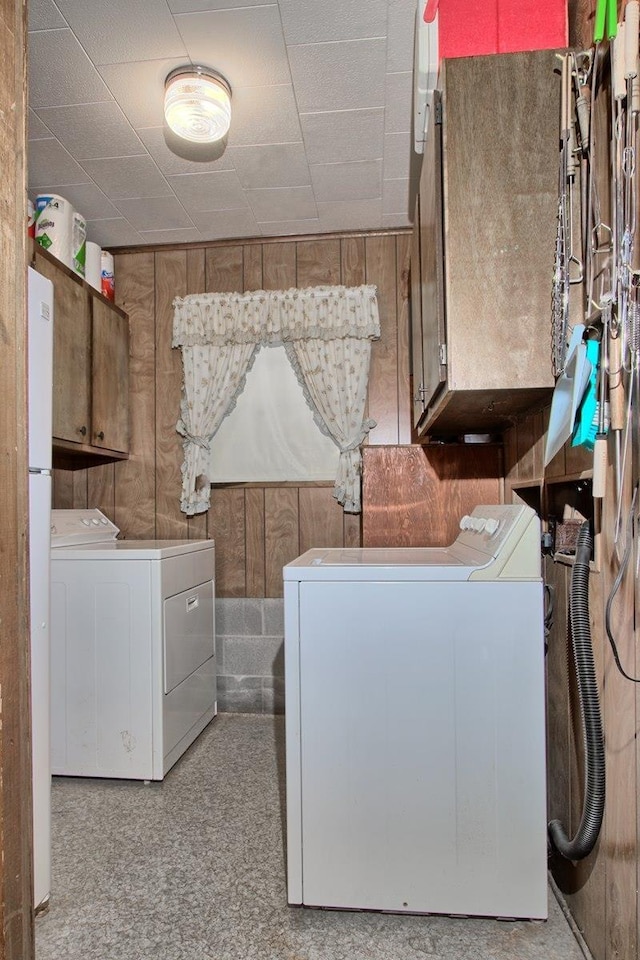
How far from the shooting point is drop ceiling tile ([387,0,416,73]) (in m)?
1.61

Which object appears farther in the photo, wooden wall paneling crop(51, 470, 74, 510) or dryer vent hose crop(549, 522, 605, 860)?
wooden wall paneling crop(51, 470, 74, 510)

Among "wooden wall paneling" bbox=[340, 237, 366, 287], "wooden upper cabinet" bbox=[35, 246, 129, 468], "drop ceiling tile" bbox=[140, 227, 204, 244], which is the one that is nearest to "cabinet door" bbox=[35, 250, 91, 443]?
"wooden upper cabinet" bbox=[35, 246, 129, 468]

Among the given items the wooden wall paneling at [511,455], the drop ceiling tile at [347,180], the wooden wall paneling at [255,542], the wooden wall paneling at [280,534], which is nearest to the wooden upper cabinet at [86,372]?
the wooden wall paneling at [255,542]

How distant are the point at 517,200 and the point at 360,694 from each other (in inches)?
51.9

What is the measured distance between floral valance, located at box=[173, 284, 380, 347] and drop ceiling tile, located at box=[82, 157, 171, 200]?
60cm

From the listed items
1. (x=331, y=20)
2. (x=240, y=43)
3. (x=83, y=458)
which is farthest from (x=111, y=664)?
(x=331, y=20)

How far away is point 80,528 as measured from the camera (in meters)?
2.67

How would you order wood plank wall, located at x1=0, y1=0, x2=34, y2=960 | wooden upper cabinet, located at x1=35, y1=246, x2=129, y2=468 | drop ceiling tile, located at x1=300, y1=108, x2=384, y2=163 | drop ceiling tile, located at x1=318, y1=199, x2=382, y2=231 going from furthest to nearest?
drop ceiling tile, located at x1=318, y1=199, x2=382, y2=231 < wooden upper cabinet, located at x1=35, y1=246, x2=129, y2=468 < drop ceiling tile, located at x1=300, y1=108, x2=384, y2=163 < wood plank wall, located at x1=0, y1=0, x2=34, y2=960

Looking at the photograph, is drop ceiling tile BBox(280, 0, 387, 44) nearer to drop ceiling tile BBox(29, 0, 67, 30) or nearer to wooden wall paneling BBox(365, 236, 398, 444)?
drop ceiling tile BBox(29, 0, 67, 30)

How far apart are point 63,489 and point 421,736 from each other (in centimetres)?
245

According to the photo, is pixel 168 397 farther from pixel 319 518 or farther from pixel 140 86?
pixel 140 86

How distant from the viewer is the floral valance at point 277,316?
2879 mm

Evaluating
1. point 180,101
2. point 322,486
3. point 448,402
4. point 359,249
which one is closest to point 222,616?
point 322,486

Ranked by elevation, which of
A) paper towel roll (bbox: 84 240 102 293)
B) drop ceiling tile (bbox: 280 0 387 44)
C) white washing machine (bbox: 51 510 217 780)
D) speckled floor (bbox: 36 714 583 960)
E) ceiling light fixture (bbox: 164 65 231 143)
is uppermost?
drop ceiling tile (bbox: 280 0 387 44)
